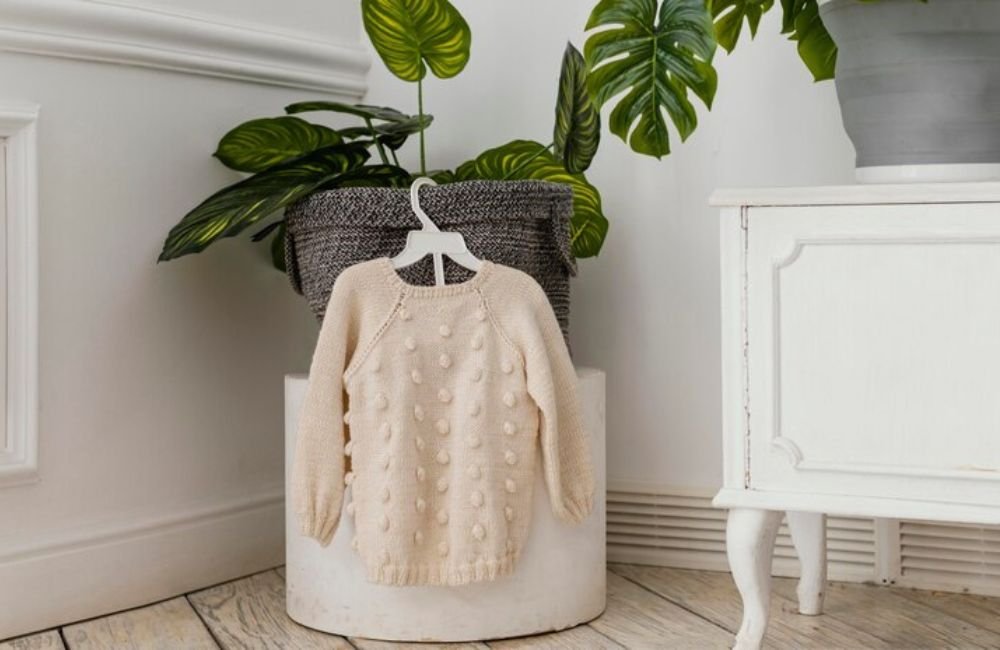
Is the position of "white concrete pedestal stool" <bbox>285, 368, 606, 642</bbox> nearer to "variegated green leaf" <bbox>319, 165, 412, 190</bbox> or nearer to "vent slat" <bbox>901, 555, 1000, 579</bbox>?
"variegated green leaf" <bbox>319, 165, 412, 190</bbox>

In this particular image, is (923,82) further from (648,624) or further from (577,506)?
(648,624)

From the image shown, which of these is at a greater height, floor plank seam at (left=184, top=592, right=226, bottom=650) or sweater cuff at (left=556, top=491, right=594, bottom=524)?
sweater cuff at (left=556, top=491, right=594, bottom=524)

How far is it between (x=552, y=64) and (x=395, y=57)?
13.8 inches

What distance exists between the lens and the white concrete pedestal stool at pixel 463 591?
1.51 meters

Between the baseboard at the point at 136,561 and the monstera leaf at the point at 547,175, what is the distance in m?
0.58

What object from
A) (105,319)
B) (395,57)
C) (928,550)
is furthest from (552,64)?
(928,550)

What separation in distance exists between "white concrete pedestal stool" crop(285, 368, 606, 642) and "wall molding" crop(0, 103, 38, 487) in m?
0.31

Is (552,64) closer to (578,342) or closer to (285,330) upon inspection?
(578,342)

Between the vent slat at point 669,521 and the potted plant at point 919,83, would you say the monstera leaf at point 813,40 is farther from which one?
the vent slat at point 669,521

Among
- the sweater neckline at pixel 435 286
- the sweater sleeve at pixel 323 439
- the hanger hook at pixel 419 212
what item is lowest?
the sweater sleeve at pixel 323 439

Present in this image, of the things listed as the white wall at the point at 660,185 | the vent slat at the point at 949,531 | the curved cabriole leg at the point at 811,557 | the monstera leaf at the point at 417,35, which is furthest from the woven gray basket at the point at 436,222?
the vent slat at the point at 949,531

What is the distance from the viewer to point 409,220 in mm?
1519

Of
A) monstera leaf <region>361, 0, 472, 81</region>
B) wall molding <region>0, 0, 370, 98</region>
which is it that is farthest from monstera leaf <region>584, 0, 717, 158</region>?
wall molding <region>0, 0, 370, 98</region>

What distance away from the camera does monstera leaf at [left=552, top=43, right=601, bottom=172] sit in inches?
65.3
